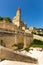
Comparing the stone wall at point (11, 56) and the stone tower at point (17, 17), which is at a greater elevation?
the stone tower at point (17, 17)

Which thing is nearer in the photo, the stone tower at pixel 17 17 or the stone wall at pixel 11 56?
the stone wall at pixel 11 56

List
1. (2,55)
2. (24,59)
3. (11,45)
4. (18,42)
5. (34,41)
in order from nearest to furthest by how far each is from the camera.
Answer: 1. (2,55)
2. (24,59)
3. (11,45)
4. (18,42)
5. (34,41)

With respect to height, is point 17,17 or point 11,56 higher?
point 17,17

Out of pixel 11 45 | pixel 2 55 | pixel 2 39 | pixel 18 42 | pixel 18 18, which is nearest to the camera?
pixel 2 55

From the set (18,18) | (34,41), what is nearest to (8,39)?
(34,41)

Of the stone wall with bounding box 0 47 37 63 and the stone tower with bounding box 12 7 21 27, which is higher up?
the stone tower with bounding box 12 7 21 27

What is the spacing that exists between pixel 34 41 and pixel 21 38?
5028mm

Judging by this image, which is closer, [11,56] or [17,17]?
[11,56]

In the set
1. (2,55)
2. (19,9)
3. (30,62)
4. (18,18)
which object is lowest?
(30,62)

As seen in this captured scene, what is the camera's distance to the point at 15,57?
9891 mm

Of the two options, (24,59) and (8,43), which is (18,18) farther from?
(24,59)

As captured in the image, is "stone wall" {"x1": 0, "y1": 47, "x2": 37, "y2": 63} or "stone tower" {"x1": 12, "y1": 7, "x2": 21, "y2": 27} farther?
"stone tower" {"x1": 12, "y1": 7, "x2": 21, "y2": 27}

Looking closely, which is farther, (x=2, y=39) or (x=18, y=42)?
(x=18, y=42)

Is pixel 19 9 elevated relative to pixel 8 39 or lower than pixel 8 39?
elevated
